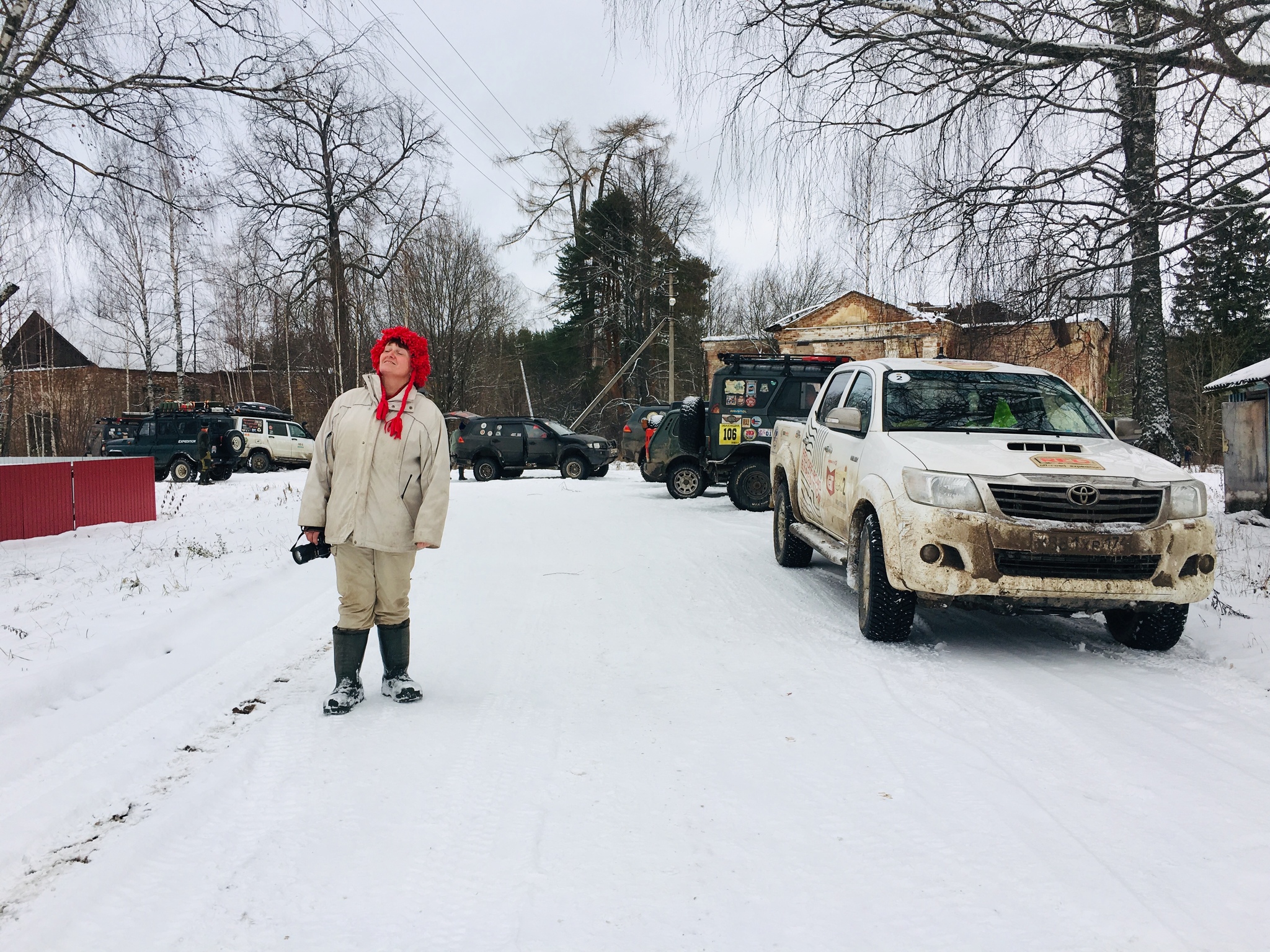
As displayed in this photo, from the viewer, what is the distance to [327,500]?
165 inches

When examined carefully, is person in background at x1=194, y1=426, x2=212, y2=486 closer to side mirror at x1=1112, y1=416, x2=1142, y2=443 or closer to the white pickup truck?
the white pickup truck

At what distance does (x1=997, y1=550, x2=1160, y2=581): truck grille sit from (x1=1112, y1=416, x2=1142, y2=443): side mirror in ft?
4.73

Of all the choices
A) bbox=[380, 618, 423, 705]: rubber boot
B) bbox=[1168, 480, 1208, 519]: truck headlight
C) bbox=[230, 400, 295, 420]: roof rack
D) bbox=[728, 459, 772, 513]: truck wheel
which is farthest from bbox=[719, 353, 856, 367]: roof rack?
bbox=[230, 400, 295, 420]: roof rack

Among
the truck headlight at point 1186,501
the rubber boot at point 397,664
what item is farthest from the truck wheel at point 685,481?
the rubber boot at point 397,664

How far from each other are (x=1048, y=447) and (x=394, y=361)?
406 cm

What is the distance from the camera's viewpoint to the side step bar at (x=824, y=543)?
6086 millimetres

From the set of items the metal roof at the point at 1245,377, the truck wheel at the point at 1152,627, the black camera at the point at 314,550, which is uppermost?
the metal roof at the point at 1245,377

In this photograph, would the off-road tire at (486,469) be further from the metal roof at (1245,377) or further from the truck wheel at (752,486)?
the metal roof at (1245,377)

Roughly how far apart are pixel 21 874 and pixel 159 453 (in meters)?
25.1

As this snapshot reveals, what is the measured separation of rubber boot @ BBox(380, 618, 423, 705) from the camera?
430cm

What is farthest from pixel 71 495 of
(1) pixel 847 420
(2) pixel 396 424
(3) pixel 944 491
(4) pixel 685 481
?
(3) pixel 944 491

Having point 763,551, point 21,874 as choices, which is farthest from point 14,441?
point 21,874

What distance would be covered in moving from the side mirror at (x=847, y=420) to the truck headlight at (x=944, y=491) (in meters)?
0.93

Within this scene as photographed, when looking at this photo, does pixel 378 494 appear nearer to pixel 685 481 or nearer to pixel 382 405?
pixel 382 405
